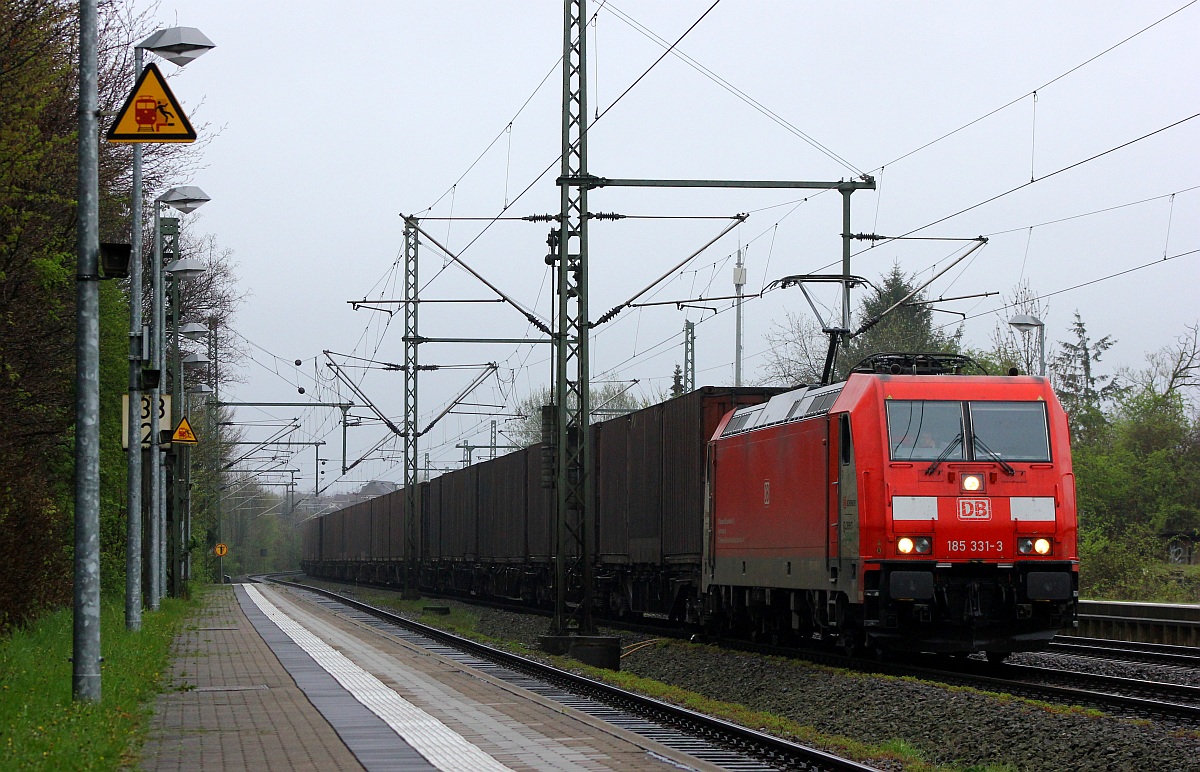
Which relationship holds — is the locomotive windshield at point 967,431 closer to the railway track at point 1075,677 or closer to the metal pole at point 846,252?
the railway track at point 1075,677

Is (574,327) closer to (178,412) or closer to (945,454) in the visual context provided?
(945,454)

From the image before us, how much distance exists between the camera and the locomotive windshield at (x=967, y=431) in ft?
53.6

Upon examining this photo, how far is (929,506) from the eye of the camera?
1606 cm

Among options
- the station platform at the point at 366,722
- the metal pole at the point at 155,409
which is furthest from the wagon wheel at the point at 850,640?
the metal pole at the point at 155,409

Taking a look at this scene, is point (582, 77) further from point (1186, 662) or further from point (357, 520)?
point (357, 520)

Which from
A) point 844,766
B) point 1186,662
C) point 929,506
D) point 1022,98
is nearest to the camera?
point 844,766

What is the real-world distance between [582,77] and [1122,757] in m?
14.0

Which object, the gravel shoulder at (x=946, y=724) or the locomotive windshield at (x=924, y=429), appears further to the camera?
the locomotive windshield at (x=924, y=429)

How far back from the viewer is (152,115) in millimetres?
11625

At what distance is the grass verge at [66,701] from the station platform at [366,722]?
0.27m


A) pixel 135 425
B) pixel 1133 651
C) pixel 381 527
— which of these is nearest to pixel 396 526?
pixel 381 527

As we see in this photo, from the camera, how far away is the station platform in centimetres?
1009

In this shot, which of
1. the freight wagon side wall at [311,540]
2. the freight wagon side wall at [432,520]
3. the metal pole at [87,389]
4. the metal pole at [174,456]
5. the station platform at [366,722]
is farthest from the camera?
the freight wagon side wall at [311,540]

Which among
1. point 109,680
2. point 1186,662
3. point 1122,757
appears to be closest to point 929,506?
point 1186,662
